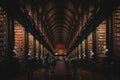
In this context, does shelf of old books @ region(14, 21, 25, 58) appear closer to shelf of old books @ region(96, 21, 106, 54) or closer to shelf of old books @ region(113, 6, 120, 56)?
shelf of old books @ region(96, 21, 106, 54)

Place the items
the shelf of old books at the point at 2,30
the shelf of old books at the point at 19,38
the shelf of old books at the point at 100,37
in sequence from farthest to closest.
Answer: the shelf of old books at the point at 100,37, the shelf of old books at the point at 19,38, the shelf of old books at the point at 2,30

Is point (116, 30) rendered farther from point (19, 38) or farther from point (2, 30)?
point (19, 38)

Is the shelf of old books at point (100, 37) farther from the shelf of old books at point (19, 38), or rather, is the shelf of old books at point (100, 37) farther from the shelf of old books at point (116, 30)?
the shelf of old books at point (116, 30)

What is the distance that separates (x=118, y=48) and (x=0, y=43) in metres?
4.71

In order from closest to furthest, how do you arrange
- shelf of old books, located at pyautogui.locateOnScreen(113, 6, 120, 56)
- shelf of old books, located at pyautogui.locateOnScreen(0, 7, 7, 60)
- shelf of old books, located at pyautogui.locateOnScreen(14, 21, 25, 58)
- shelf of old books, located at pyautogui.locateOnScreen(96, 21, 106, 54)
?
shelf of old books, located at pyautogui.locateOnScreen(0, 7, 7, 60)
shelf of old books, located at pyautogui.locateOnScreen(113, 6, 120, 56)
shelf of old books, located at pyautogui.locateOnScreen(14, 21, 25, 58)
shelf of old books, located at pyautogui.locateOnScreen(96, 21, 106, 54)

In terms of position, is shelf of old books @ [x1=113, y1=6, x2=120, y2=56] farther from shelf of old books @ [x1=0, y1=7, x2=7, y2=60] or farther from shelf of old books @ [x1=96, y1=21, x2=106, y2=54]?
shelf of old books @ [x1=96, y1=21, x2=106, y2=54]

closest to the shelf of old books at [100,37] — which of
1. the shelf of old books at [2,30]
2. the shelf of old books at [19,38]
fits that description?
the shelf of old books at [19,38]

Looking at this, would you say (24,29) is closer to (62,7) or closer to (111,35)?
(111,35)

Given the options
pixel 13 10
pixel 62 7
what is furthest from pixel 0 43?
pixel 62 7

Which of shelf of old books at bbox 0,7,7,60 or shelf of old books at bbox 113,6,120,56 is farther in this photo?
shelf of old books at bbox 113,6,120,56

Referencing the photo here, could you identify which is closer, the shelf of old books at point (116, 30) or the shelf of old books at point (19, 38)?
the shelf of old books at point (116, 30)

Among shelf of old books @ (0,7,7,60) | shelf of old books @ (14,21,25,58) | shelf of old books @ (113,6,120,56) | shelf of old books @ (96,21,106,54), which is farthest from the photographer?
shelf of old books @ (96,21,106,54)

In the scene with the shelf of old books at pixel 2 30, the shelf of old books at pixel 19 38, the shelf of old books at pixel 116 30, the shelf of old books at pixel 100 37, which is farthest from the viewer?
the shelf of old books at pixel 100 37

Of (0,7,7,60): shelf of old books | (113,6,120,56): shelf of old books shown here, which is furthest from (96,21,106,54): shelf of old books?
(0,7,7,60): shelf of old books
